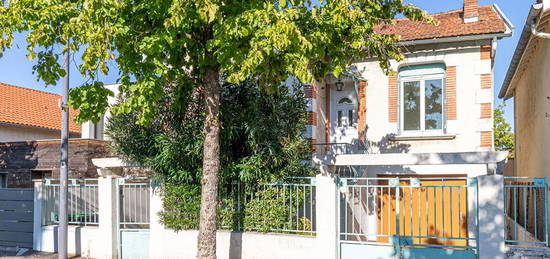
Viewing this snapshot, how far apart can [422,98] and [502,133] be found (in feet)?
70.1

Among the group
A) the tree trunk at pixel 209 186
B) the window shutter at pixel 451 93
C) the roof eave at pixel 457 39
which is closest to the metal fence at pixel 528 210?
the window shutter at pixel 451 93

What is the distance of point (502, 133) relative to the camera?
97.9ft

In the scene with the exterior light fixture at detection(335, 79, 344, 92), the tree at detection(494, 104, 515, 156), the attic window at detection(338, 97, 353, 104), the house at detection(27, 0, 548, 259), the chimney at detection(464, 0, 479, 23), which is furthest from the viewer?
the tree at detection(494, 104, 515, 156)

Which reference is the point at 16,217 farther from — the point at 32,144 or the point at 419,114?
the point at 419,114

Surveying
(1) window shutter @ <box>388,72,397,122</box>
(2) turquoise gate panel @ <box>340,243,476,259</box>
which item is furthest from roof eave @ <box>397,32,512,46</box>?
(2) turquoise gate panel @ <box>340,243,476,259</box>

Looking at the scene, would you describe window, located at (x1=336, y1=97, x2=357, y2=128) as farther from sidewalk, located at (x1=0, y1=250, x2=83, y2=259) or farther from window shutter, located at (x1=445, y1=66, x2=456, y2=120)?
sidewalk, located at (x1=0, y1=250, x2=83, y2=259)

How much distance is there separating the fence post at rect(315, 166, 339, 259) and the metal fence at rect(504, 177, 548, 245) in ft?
9.51

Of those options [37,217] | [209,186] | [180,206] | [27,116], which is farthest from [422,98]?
[27,116]

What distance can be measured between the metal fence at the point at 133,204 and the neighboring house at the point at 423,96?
4388 mm

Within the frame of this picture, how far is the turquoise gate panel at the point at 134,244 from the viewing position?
10297mm

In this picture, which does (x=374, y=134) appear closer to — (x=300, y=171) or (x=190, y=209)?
(x=300, y=171)

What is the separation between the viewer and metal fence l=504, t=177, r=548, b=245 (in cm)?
727

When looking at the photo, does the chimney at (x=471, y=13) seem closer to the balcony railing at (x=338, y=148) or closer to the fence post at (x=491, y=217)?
the balcony railing at (x=338, y=148)

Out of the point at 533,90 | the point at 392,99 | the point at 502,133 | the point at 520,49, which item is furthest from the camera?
the point at 502,133
